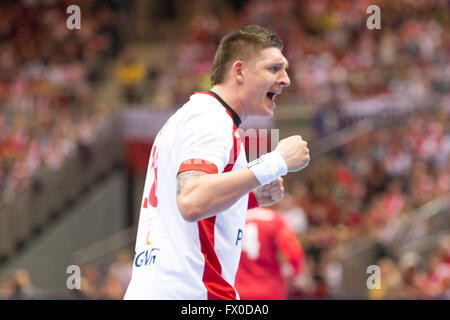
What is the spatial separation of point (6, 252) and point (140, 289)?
13.1 meters

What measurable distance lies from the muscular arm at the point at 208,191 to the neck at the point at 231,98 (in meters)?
0.54

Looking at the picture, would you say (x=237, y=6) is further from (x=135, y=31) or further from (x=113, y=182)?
(x=113, y=182)

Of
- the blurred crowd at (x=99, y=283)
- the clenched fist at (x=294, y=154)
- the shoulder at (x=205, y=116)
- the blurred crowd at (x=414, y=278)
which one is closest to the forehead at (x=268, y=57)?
the shoulder at (x=205, y=116)

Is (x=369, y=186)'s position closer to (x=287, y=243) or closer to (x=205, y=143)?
(x=287, y=243)

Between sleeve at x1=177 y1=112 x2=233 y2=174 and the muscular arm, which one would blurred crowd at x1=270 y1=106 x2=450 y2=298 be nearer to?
sleeve at x1=177 y1=112 x2=233 y2=174

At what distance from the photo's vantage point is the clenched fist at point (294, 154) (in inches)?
145

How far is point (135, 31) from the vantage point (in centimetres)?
2447

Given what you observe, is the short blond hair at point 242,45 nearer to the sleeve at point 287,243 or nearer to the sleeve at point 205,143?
the sleeve at point 205,143

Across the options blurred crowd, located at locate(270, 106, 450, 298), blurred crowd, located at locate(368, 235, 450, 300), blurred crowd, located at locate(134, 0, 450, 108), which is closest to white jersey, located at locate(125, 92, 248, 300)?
blurred crowd, located at locate(368, 235, 450, 300)

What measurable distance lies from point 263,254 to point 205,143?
3.93 meters

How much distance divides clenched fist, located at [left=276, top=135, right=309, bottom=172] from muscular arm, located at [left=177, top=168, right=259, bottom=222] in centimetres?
22

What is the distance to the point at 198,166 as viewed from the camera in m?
3.55

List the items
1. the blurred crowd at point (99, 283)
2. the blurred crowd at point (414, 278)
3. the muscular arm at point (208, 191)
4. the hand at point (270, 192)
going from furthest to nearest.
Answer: the blurred crowd at point (414, 278) < the blurred crowd at point (99, 283) < the hand at point (270, 192) < the muscular arm at point (208, 191)
